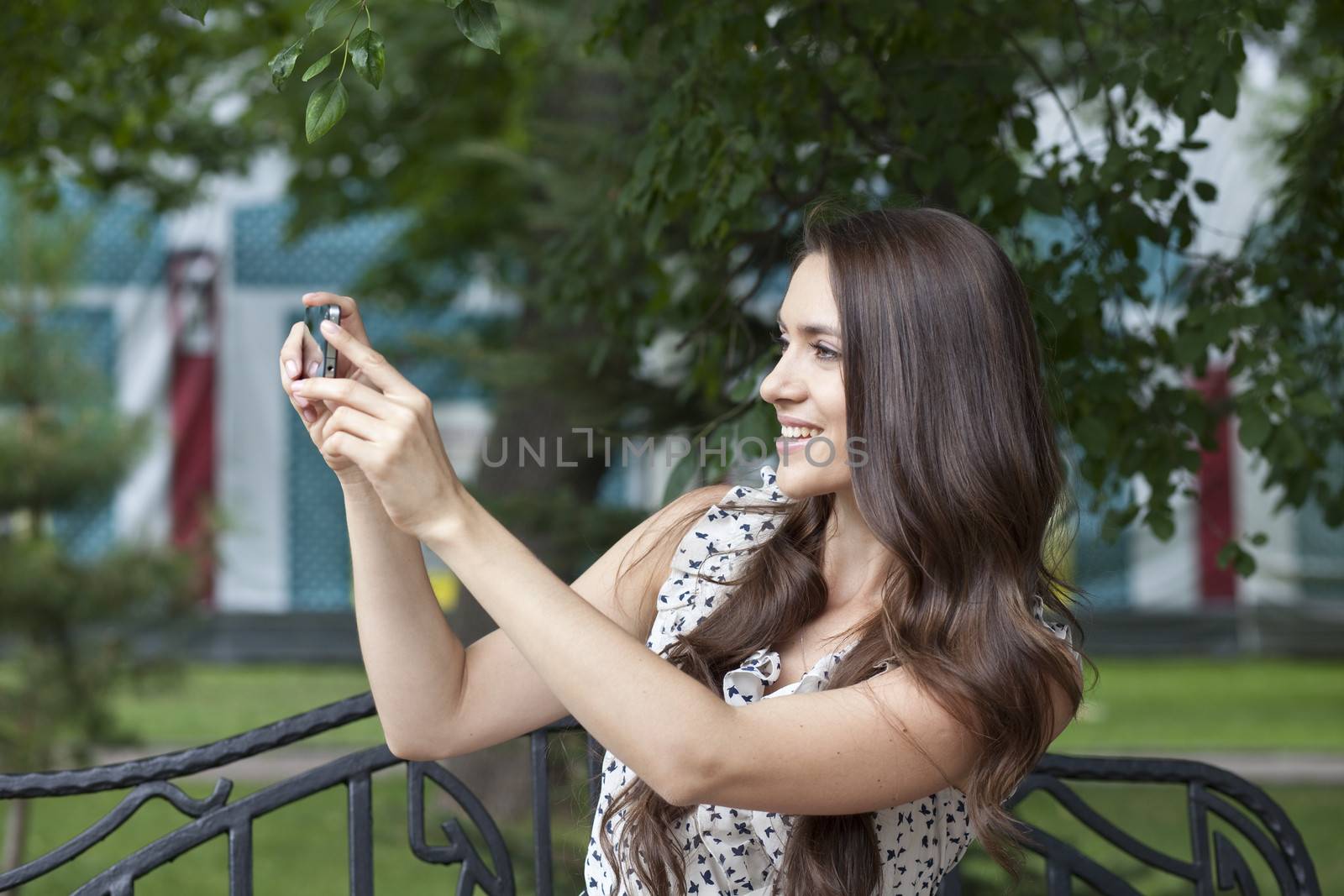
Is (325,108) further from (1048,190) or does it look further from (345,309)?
(1048,190)

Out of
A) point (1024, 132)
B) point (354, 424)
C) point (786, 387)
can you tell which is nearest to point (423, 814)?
point (786, 387)

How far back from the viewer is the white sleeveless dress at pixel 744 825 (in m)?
1.62

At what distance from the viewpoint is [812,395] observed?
160 cm

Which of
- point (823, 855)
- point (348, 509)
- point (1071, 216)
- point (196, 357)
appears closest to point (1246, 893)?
point (823, 855)

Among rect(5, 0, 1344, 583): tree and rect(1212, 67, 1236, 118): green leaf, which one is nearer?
rect(1212, 67, 1236, 118): green leaf

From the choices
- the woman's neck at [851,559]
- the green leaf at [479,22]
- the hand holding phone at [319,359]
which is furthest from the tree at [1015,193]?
the hand holding phone at [319,359]

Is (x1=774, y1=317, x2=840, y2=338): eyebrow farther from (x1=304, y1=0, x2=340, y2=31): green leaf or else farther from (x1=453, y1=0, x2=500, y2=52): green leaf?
(x1=304, y1=0, x2=340, y2=31): green leaf

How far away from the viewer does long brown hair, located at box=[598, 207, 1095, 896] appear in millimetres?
1561

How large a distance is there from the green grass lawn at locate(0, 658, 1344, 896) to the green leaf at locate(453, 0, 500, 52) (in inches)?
43.6

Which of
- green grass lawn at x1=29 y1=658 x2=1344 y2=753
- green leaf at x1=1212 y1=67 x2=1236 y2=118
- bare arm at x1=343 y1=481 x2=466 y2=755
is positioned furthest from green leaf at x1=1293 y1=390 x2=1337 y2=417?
green grass lawn at x1=29 y1=658 x2=1344 y2=753

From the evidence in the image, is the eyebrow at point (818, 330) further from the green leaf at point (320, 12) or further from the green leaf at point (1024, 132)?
the green leaf at point (1024, 132)

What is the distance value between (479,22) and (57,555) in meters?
4.30

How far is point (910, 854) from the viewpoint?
1664 millimetres

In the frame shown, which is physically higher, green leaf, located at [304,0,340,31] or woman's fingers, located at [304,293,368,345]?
green leaf, located at [304,0,340,31]
